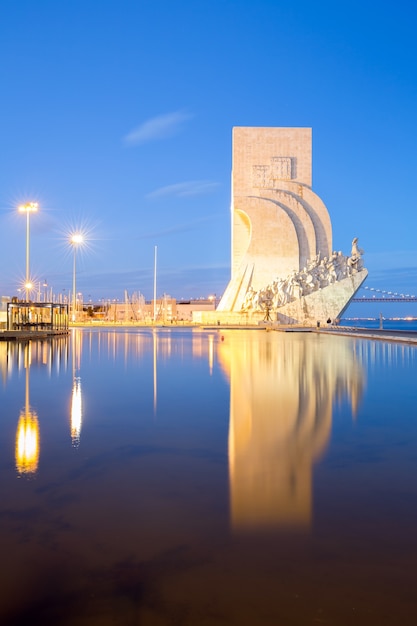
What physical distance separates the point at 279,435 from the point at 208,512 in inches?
51.6

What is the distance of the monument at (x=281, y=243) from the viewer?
87.8 ft

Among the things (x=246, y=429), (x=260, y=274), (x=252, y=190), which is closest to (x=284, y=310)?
(x=260, y=274)

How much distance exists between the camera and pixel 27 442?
10.0 feet

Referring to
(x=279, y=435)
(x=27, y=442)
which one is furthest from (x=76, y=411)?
(x=279, y=435)

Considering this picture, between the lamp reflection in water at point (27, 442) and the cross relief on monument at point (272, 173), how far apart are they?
27.0 meters

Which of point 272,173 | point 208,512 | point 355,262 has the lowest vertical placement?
point 208,512

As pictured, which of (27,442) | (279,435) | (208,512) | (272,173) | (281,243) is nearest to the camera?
(208,512)

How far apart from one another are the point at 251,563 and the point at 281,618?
0.26 metres

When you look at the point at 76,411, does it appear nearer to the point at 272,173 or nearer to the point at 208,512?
the point at 208,512

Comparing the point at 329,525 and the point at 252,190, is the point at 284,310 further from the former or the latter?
the point at 329,525

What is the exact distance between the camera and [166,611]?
4.38 feet

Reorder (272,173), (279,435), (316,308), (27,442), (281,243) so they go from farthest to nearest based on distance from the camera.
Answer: (272,173)
(281,243)
(316,308)
(279,435)
(27,442)

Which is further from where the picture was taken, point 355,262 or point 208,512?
point 355,262

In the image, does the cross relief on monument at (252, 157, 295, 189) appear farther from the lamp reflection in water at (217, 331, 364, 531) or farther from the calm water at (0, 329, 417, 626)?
the calm water at (0, 329, 417, 626)
